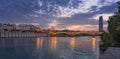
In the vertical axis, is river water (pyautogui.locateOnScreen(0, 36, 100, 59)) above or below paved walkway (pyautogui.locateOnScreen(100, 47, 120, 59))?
below

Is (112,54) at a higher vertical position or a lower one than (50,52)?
higher

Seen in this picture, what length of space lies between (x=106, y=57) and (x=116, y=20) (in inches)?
512

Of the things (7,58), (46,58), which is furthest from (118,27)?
(7,58)

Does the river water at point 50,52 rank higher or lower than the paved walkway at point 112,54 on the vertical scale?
lower

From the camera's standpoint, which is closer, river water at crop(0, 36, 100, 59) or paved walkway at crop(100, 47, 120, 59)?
paved walkway at crop(100, 47, 120, 59)

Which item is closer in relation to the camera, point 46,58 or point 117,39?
point 117,39

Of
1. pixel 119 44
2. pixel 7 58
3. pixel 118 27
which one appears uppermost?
pixel 118 27

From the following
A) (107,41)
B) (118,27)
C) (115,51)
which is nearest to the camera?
(115,51)

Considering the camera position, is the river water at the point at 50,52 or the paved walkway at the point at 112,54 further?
the river water at the point at 50,52

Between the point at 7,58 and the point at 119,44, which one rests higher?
the point at 119,44

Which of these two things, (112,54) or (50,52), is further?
(50,52)

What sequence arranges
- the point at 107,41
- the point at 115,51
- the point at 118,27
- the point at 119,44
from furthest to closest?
1. the point at 107,41
2. the point at 119,44
3. the point at 118,27
4. the point at 115,51

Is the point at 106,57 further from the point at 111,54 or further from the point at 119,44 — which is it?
the point at 119,44

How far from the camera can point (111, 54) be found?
29.4m
